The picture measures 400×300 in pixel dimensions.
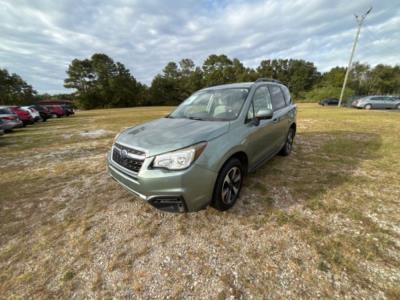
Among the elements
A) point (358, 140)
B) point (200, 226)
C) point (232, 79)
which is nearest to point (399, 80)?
point (232, 79)

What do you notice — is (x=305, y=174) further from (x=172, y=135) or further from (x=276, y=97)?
(x=172, y=135)

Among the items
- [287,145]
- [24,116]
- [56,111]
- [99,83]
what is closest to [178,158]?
[287,145]

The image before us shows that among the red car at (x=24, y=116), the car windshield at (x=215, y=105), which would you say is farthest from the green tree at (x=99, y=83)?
the car windshield at (x=215, y=105)

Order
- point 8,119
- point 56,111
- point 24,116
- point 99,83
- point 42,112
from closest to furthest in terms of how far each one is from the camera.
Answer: point 8,119 → point 24,116 → point 42,112 → point 56,111 → point 99,83

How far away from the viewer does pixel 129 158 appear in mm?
2346

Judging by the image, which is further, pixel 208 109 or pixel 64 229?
pixel 208 109

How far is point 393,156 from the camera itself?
4633 millimetres

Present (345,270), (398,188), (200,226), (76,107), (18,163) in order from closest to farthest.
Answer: (345,270) < (200,226) < (398,188) < (18,163) < (76,107)

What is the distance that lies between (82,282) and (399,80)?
7607cm

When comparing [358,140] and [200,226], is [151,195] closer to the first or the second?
[200,226]

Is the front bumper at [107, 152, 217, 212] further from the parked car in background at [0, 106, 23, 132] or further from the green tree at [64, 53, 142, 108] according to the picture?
the green tree at [64, 53, 142, 108]

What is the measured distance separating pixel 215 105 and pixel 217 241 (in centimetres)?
216

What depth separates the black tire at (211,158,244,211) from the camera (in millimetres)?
Answer: 2381

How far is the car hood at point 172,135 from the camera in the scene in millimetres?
2161
